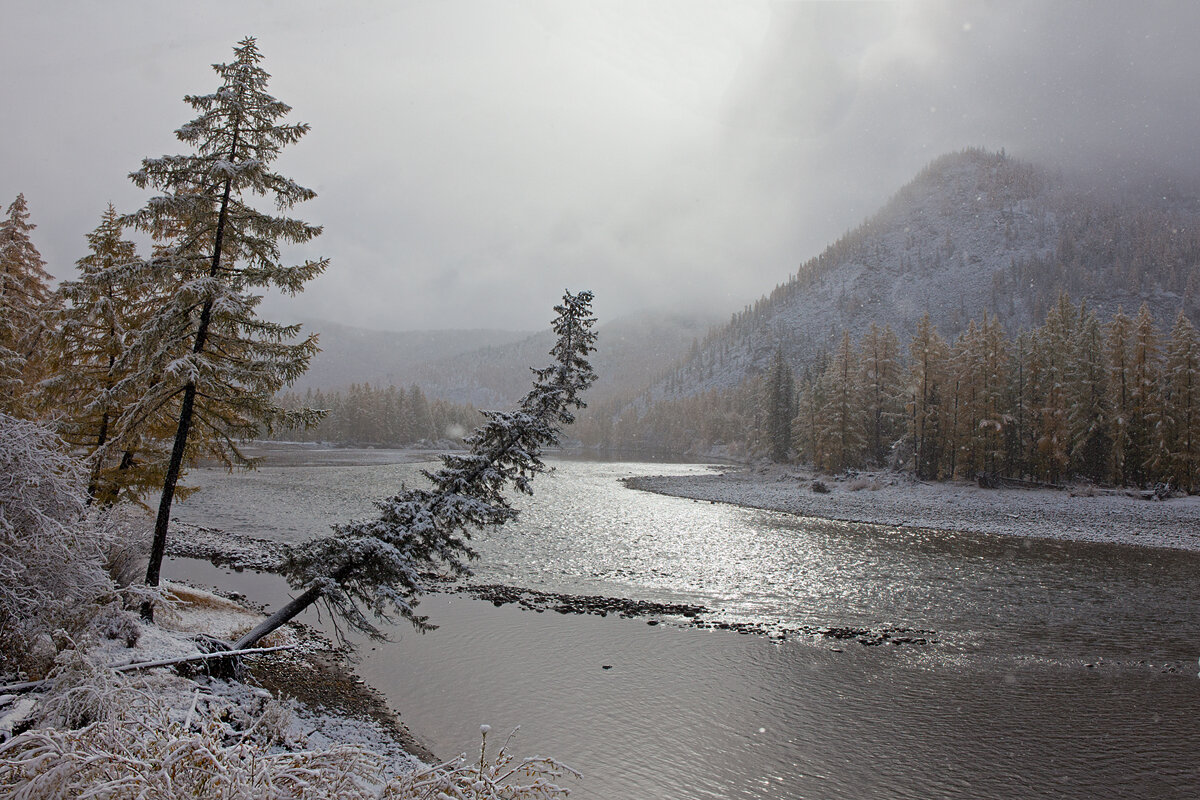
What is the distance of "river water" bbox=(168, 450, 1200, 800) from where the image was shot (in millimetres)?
11086

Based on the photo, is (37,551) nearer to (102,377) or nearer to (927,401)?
(102,377)

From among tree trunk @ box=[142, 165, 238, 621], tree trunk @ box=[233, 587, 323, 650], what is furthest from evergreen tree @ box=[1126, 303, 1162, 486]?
Result: tree trunk @ box=[142, 165, 238, 621]

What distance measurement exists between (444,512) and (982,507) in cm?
4463

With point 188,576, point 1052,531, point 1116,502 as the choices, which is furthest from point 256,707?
point 1116,502

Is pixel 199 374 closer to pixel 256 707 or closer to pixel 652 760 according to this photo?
pixel 256 707

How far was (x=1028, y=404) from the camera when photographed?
52.9 metres

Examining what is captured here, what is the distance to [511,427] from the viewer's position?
39.6 feet

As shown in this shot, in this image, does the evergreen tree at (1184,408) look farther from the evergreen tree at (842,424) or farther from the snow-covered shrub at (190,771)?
the snow-covered shrub at (190,771)

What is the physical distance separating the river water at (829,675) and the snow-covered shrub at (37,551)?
654 cm

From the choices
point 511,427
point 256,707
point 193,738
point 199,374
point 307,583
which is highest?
point 199,374

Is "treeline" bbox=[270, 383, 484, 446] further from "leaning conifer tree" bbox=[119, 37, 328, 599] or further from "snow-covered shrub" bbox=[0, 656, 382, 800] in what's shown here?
"snow-covered shrub" bbox=[0, 656, 382, 800]

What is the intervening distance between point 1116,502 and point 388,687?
50477 millimetres

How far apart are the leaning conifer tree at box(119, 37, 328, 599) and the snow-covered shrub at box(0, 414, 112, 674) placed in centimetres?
388

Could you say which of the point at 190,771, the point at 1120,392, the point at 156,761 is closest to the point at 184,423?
the point at 156,761
